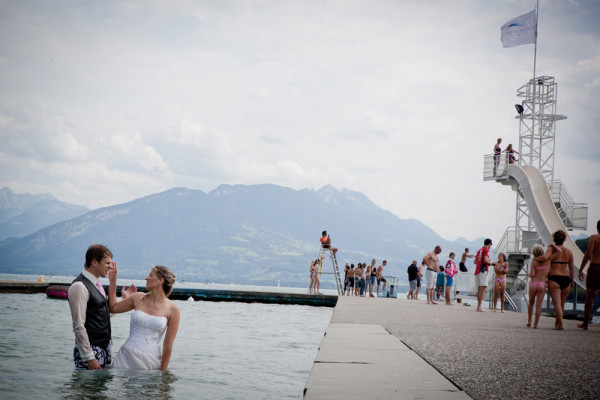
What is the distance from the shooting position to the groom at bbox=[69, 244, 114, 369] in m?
6.03

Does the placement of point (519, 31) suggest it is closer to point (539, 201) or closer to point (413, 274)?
point (539, 201)

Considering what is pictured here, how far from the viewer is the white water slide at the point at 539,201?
3041cm

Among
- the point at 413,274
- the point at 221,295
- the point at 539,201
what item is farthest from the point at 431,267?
the point at 539,201

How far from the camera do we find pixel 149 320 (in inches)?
253

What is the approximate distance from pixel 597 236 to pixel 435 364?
7376 millimetres

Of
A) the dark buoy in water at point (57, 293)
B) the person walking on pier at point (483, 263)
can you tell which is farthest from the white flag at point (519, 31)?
the dark buoy in water at point (57, 293)

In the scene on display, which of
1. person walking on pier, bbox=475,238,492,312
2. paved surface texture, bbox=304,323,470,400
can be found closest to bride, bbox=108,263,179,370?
Result: paved surface texture, bbox=304,323,470,400

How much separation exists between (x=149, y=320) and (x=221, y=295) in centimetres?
2350

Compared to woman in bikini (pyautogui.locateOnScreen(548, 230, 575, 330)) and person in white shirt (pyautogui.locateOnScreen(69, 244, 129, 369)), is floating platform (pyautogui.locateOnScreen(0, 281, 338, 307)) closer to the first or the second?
woman in bikini (pyautogui.locateOnScreen(548, 230, 575, 330))

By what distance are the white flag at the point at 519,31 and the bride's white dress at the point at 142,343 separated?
126 ft

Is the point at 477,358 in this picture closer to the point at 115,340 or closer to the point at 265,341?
the point at 265,341

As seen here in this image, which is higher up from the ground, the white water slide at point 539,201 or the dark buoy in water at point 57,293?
the white water slide at point 539,201

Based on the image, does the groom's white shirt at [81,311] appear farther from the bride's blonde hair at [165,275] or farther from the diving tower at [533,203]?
the diving tower at [533,203]

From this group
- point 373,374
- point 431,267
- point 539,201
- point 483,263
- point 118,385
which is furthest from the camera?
point 539,201
